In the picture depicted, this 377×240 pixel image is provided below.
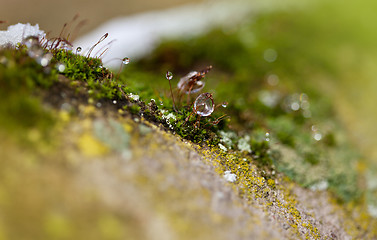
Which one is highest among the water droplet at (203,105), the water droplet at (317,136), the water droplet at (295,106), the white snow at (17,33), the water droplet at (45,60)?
the water droplet at (295,106)

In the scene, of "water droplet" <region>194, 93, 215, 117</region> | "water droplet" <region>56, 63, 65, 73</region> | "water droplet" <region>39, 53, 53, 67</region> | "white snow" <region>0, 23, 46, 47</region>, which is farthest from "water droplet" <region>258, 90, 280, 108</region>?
A: "white snow" <region>0, 23, 46, 47</region>

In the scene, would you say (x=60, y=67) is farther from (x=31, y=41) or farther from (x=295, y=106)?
(x=295, y=106)

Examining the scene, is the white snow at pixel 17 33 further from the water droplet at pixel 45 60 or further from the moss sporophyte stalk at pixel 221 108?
the water droplet at pixel 45 60

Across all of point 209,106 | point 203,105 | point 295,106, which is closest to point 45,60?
point 203,105

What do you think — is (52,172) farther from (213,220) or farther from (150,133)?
(213,220)

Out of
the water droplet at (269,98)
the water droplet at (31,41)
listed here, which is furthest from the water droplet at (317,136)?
the water droplet at (31,41)

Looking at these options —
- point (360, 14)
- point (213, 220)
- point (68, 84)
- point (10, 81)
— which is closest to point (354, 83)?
point (360, 14)
